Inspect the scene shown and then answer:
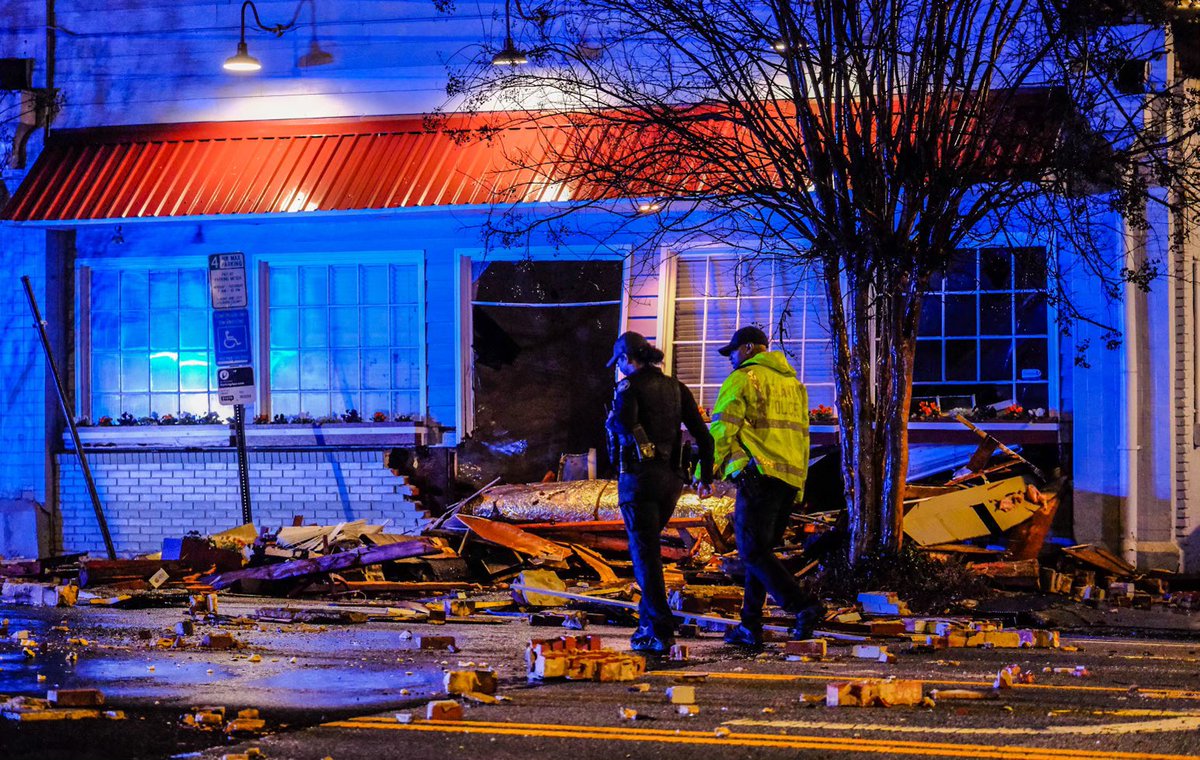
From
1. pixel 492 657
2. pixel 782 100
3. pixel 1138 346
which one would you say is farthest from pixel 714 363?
pixel 492 657

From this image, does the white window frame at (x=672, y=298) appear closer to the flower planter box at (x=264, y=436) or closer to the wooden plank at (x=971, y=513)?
the flower planter box at (x=264, y=436)

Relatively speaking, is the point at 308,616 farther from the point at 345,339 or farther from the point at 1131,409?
the point at 1131,409

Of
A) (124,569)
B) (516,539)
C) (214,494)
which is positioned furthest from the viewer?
(214,494)

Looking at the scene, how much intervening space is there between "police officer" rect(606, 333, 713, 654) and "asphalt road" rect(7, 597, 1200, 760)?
433 mm

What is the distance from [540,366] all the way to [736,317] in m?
2.19

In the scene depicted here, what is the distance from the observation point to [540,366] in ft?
52.4

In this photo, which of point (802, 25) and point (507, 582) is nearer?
point (802, 25)

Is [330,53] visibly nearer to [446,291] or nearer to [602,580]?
[446,291]

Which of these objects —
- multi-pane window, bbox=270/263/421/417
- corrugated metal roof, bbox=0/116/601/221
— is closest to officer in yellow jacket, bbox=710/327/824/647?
corrugated metal roof, bbox=0/116/601/221

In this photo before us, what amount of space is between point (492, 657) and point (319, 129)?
910 centimetres

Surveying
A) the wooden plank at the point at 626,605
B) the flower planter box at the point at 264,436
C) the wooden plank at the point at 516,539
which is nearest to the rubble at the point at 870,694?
the wooden plank at the point at 626,605

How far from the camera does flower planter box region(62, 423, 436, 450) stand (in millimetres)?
16172

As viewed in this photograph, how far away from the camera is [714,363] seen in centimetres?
1584

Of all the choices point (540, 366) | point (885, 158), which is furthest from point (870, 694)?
point (540, 366)
